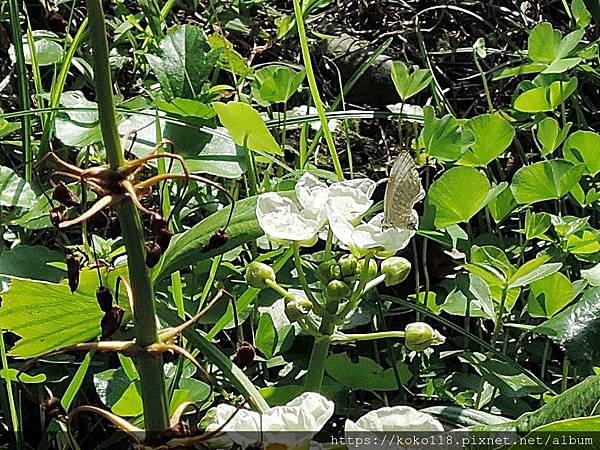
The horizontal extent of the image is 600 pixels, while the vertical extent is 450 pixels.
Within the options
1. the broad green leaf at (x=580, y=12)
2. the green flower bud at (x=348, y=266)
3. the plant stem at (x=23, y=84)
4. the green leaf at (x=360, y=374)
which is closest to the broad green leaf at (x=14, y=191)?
the plant stem at (x=23, y=84)

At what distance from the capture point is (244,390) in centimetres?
77

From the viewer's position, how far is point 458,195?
108 centimetres

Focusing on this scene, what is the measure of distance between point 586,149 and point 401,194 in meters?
0.54

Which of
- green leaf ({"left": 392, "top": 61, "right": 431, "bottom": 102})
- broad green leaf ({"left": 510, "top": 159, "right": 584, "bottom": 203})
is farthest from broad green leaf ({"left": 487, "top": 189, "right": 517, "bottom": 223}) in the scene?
green leaf ({"left": 392, "top": 61, "right": 431, "bottom": 102})

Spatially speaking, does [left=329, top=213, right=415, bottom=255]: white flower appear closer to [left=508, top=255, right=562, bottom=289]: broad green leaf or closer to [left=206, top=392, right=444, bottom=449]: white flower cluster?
[left=206, top=392, right=444, bottom=449]: white flower cluster

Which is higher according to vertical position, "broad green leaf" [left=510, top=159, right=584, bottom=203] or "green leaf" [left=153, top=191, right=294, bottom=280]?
"green leaf" [left=153, top=191, right=294, bottom=280]

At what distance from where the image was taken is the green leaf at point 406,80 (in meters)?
1.38

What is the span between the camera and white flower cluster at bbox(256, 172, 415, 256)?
753 mm

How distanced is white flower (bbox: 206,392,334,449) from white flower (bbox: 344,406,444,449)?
0.09ft

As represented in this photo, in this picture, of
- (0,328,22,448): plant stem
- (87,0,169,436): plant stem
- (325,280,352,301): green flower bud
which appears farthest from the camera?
(0,328,22,448): plant stem

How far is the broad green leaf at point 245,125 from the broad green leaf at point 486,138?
0.28 meters

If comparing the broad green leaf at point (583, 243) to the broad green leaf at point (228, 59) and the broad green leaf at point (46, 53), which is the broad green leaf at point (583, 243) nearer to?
the broad green leaf at point (228, 59)

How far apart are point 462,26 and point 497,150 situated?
0.96m

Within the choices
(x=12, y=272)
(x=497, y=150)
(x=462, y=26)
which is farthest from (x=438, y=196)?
(x=462, y=26)
